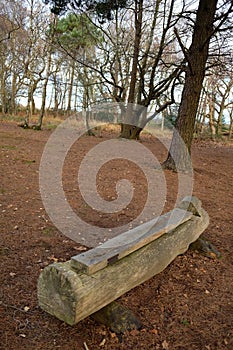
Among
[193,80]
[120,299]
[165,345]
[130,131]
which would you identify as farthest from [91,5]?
[165,345]

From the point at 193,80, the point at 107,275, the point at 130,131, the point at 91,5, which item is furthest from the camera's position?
the point at 130,131

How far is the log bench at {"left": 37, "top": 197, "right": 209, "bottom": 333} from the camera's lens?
194 centimetres

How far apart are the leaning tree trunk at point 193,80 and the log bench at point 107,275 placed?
4383 millimetres

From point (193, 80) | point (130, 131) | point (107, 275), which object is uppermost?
point (193, 80)

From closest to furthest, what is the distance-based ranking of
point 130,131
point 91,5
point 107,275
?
point 107,275, point 91,5, point 130,131

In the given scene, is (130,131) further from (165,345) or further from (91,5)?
(165,345)

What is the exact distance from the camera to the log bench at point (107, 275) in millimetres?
1936

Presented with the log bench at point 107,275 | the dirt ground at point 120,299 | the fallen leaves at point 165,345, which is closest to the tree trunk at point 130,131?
the dirt ground at point 120,299

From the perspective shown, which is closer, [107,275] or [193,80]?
[107,275]

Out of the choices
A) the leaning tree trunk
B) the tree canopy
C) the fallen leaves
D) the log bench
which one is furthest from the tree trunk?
the fallen leaves

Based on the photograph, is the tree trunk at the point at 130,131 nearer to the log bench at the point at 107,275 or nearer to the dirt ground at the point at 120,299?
the dirt ground at the point at 120,299

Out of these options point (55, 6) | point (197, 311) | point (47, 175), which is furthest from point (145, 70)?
point (197, 311)

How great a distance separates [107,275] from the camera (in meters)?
2.11

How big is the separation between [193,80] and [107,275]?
572 centimetres
